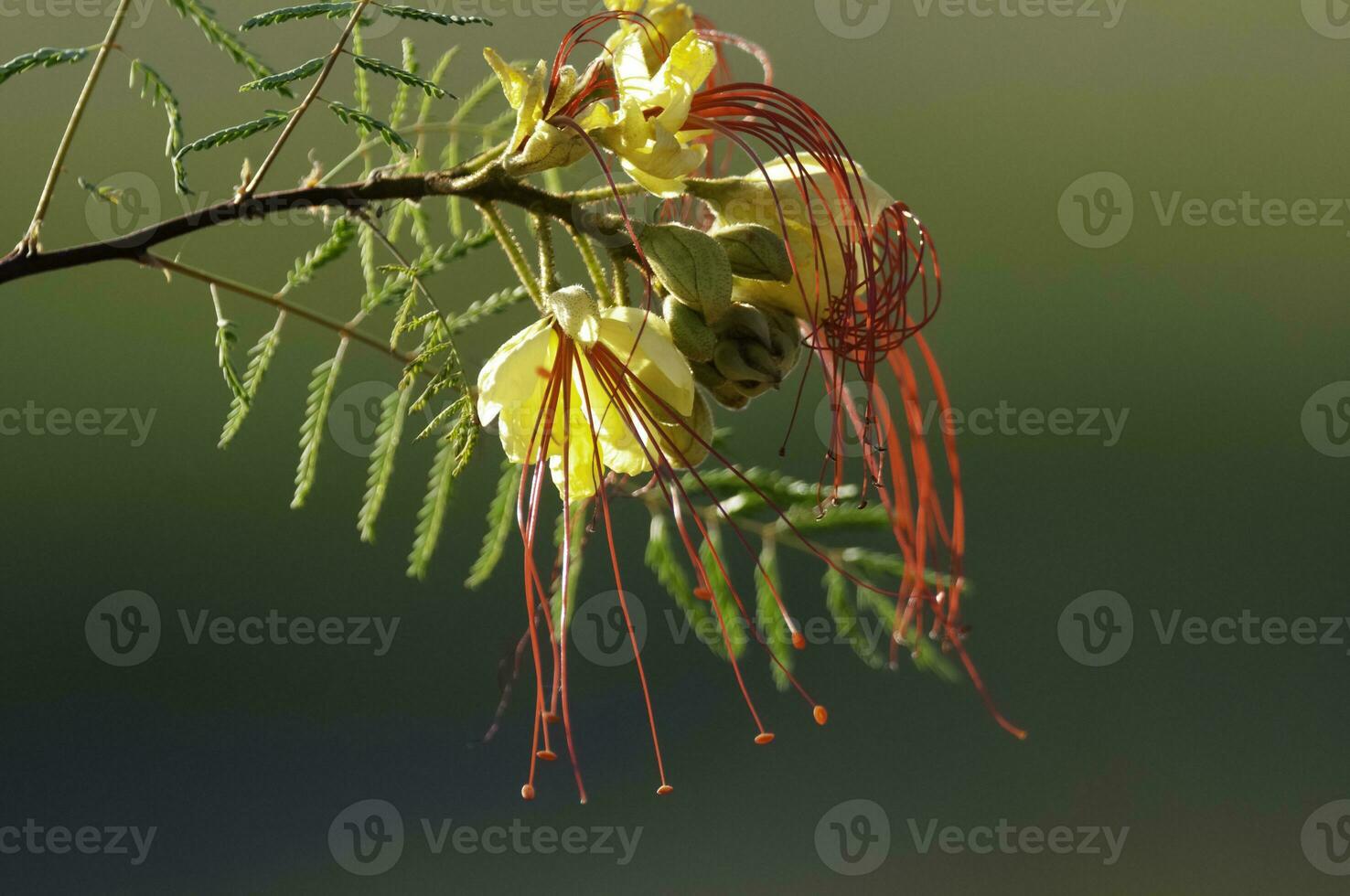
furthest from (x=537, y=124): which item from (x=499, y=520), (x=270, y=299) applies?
(x=499, y=520)

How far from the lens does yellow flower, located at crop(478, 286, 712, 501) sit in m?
0.46

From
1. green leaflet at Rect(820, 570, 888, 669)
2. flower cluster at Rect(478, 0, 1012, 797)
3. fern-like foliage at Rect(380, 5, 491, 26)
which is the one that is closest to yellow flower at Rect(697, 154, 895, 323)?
Answer: flower cluster at Rect(478, 0, 1012, 797)

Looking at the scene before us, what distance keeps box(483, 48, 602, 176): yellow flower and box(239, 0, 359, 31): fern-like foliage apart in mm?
73

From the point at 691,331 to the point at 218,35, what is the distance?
0.22m

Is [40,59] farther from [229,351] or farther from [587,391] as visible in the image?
[587,391]

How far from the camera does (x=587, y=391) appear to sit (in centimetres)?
49

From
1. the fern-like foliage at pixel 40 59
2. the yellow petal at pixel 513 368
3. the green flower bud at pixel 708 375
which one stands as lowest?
the green flower bud at pixel 708 375

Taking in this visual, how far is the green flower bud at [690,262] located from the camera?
0.45 metres

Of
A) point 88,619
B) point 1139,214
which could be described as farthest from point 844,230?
point 1139,214

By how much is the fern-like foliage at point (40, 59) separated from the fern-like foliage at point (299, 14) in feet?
0.26

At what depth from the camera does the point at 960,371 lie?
283 cm

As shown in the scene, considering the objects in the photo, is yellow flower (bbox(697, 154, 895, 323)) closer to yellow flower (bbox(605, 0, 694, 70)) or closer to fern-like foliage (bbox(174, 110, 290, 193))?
yellow flower (bbox(605, 0, 694, 70))

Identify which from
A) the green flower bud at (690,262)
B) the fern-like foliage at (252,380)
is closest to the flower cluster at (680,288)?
the green flower bud at (690,262)

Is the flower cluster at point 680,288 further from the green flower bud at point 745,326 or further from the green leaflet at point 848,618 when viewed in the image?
the green leaflet at point 848,618
